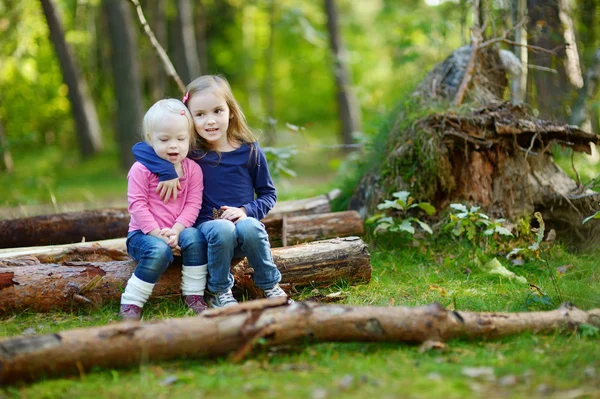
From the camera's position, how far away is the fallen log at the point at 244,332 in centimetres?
291

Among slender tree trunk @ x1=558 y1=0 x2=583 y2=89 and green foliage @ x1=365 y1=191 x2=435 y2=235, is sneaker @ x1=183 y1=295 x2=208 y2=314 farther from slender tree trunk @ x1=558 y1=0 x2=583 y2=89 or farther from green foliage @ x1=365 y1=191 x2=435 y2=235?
slender tree trunk @ x1=558 y1=0 x2=583 y2=89

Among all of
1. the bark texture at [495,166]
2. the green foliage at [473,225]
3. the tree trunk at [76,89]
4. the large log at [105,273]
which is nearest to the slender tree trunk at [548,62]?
the bark texture at [495,166]

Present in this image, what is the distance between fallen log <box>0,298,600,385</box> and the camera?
2.91 m

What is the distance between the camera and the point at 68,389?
2834 millimetres

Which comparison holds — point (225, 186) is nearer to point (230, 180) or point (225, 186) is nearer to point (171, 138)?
point (230, 180)

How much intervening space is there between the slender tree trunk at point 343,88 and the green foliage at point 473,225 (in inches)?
430

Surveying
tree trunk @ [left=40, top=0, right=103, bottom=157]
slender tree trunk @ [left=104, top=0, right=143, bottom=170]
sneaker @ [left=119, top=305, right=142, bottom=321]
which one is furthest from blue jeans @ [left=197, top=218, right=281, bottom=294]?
tree trunk @ [left=40, top=0, right=103, bottom=157]

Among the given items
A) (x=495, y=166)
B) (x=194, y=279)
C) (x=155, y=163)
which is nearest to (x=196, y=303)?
(x=194, y=279)

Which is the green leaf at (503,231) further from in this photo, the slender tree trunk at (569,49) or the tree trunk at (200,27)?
the tree trunk at (200,27)

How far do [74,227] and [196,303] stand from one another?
6.68 feet

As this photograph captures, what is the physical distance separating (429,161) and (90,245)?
10.0ft

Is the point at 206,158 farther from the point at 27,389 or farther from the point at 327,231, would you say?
the point at 27,389

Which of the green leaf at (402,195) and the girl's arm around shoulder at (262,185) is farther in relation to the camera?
the green leaf at (402,195)

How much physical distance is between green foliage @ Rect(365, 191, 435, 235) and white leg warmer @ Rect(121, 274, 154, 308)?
213 centimetres
